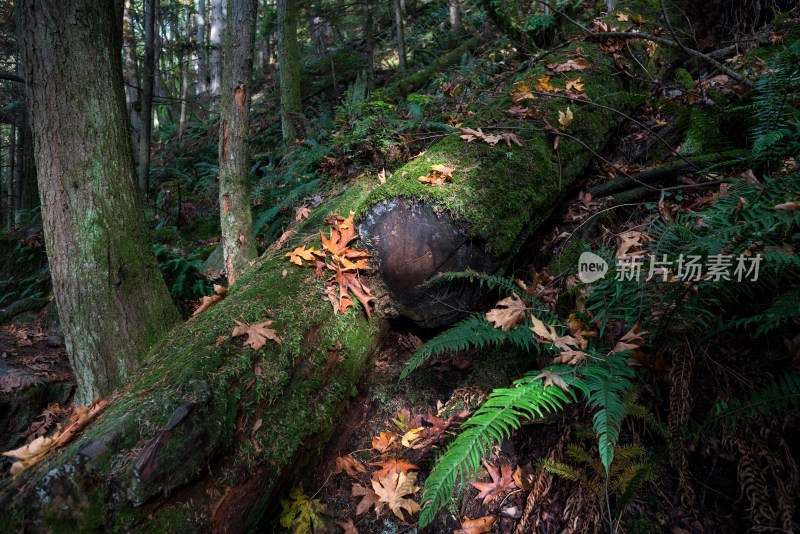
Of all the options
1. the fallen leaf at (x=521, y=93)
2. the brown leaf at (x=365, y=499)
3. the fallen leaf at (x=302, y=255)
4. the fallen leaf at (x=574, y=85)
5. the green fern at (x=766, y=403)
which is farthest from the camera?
the fallen leaf at (x=574, y=85)

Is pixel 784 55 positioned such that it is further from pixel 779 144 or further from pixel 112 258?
pixel 112 258

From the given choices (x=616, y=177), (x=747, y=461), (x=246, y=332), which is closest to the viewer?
(x=747, y=461)

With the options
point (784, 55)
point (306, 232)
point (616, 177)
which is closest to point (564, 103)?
point (616, 177)

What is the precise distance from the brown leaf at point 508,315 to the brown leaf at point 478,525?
3.04 ft

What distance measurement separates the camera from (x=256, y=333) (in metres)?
2.28

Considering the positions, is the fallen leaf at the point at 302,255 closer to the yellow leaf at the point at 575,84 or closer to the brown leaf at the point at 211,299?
the brown leaf at the point at 211,299

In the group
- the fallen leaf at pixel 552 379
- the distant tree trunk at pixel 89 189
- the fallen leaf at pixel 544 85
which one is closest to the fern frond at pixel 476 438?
the fallen leaf at pixel 552 379

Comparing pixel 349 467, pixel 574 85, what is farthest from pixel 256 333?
pixel 574 85

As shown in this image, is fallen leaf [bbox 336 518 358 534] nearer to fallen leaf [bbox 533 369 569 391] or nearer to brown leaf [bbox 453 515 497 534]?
brown leaf [bbox 453 515 497 534]

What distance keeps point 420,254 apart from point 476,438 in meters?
1.33

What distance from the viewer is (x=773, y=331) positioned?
5.91 feet

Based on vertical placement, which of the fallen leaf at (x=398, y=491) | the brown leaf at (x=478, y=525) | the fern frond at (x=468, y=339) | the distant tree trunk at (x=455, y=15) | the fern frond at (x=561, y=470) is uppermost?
the distant tree trunk at (x=455, y=15)

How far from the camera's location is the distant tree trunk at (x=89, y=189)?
2898mm

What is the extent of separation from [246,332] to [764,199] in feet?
8.68
